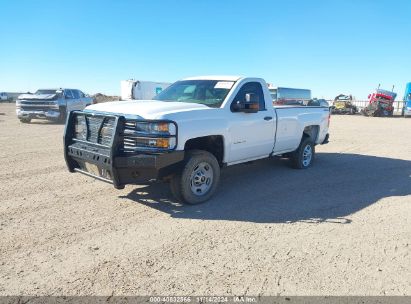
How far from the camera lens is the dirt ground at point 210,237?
3.15 metres

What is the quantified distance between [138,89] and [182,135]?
1202 inches

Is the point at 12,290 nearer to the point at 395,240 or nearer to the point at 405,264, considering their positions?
the point at 405,264

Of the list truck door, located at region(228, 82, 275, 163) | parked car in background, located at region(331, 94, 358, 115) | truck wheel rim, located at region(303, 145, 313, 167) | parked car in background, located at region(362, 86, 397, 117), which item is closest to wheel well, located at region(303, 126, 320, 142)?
truck wheel rim, located at region(303, 145, 313, 167)

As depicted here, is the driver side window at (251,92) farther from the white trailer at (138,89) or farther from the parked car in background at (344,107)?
the parked car in background at (344,107)

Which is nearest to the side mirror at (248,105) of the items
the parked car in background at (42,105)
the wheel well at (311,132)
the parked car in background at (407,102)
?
the wheel well at (311,132)

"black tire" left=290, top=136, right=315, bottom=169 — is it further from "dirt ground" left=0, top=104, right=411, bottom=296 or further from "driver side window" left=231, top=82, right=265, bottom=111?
"driver side window" left=231, top=82, right=265, bottom=111

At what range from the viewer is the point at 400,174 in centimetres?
760

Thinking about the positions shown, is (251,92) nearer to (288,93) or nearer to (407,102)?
(288,93)

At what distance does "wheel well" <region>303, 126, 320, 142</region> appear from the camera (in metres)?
7.99

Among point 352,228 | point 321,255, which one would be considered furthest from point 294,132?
point 321,255

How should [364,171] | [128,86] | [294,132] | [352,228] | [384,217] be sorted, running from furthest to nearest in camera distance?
[128,86], [364,171], [294,132], [384,217], [352,228]

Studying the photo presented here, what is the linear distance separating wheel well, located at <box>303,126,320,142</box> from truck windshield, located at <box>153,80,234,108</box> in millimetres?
2829

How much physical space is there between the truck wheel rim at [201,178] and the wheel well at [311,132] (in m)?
3.52

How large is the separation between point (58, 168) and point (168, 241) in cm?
439
